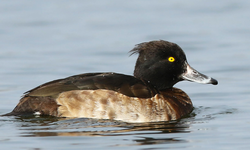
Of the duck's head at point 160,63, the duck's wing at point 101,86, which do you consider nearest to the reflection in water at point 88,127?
the duck's wing at point 101,86

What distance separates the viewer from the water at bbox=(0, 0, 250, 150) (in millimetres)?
7363

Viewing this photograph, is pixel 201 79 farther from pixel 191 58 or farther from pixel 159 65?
pixel 191 58

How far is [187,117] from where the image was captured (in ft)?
29.2

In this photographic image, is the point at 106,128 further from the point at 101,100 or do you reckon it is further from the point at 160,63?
the point at 160,63

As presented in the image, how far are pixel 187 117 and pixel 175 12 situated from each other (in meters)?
7.51

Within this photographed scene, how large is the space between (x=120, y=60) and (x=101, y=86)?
4398 millimetres

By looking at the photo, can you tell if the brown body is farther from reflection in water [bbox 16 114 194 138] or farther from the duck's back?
reflection in water [bbox 16 114 194 138]

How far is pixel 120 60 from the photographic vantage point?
1262 cm

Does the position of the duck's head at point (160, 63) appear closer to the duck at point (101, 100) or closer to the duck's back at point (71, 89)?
the duck at point (101, 100)

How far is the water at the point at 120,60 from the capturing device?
736 centimetres

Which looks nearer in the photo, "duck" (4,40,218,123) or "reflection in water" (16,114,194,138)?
"reflection in water" (16,114,194,138)

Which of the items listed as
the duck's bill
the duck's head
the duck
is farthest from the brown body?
the duck's bill

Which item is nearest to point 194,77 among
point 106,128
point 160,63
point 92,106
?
point 160,63

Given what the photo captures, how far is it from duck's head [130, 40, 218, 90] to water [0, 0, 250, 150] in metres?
0.70
